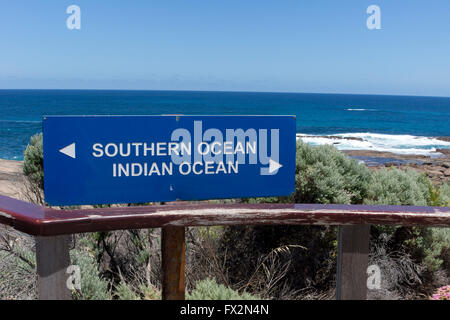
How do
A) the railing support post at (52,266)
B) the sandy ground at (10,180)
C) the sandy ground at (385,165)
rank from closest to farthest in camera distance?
the railing support post at (52,266) < the sandy ground at (10,180) < the sandy ground at (385,165)

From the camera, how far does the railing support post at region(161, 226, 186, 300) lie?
6.17 ft

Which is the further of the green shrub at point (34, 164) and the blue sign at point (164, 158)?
the green shrub at point (34, 164)

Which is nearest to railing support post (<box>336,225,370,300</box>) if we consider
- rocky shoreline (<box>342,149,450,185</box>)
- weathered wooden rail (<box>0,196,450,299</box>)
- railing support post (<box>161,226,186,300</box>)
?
weathered wooden rail (<box>0,196,450,299</box>)

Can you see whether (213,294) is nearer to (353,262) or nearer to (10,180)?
(353,262)

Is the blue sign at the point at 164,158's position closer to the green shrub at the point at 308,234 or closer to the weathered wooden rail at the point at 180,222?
the weathered wooden rail at the point at 180,222

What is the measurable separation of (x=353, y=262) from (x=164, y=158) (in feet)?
3.05

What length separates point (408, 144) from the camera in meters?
41.3

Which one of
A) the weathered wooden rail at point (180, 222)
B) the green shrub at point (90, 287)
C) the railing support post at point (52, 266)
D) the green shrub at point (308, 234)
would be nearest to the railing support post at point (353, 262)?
the weathered wooden rail at point (180, 222)

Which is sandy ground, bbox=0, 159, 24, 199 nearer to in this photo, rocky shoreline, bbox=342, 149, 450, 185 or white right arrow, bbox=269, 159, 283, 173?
white right arrow, bbox=269, 159, 283, 173

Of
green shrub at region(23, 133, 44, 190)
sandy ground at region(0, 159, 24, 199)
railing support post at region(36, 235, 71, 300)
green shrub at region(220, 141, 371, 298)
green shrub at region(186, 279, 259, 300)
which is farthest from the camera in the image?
sandy ground at region(0, 159, 24, 199)

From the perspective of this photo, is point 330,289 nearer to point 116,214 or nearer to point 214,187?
point 214,187

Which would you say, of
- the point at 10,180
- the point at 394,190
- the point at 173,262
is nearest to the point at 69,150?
the point at 173,262

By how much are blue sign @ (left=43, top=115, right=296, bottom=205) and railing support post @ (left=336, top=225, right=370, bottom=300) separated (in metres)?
0.36

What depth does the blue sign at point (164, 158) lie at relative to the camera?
1778 millimetres
